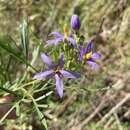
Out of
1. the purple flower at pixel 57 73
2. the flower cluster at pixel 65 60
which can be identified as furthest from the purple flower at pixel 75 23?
the purple flower at pixel 57 73

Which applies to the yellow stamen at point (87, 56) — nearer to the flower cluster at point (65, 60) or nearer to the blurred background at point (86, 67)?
the flower cluster at point (65, 60)

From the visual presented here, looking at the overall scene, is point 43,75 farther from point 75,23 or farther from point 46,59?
point 75,23

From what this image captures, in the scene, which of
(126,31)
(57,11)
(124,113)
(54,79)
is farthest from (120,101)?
(54,79)

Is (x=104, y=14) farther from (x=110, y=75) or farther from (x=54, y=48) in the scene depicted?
(x=54, y=48)

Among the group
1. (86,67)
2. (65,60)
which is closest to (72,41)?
(65,60)

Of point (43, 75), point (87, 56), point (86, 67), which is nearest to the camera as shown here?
point (43, 75)

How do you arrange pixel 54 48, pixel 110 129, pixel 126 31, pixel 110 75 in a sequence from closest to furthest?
pixel 54 48 → pixel 110 129 → pixel 110 75 → pixel 126 31
